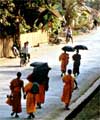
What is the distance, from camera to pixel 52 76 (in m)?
26.8

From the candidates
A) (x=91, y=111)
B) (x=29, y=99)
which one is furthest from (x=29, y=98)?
(x=91, y=111)

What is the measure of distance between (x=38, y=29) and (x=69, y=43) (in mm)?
3747

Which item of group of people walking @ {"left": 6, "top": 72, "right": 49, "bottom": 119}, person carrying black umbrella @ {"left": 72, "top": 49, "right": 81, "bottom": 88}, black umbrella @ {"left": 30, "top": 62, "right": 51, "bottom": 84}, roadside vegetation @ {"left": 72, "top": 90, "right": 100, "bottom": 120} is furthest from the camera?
person carrying black umbrella @ {"left": 72, "top": 49, "right": 81, "bottom": 88}

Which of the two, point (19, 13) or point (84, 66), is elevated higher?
point (19, 13)

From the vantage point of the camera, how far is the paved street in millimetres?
17734

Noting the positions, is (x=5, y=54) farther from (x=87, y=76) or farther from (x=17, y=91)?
(x=17, y=91)

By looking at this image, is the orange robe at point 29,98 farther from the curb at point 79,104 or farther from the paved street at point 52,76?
the curb at point 79,104

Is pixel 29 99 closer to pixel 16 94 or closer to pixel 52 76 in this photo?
pixel 16 94

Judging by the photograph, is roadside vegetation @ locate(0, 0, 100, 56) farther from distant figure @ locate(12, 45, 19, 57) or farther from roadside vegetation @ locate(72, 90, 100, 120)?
roadside vegetation @ locate(72, 90, 100, 120)

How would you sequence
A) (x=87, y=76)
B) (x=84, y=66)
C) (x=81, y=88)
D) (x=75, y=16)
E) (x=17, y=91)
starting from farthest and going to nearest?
1. (x=75, y=16)
2. (x=84, y=66)
3. (x=87, y=76)
4. (x=81, y=88)
5. (x=17, y=91)

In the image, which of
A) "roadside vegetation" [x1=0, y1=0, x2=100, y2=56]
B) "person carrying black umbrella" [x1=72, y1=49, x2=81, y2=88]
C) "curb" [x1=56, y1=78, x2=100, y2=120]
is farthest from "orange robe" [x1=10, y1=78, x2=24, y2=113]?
"roadside vegetation" [x1=0, y1=0, x2=100, y2=56]

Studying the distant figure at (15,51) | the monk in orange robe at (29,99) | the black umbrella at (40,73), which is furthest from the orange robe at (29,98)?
the distant figure at (15,51)

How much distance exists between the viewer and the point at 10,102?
16797 millimetres

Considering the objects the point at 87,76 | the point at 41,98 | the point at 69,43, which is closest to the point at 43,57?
the point at 87,76
